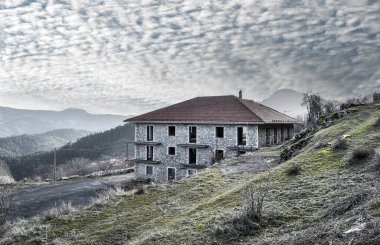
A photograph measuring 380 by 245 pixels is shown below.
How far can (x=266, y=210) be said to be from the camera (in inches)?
273

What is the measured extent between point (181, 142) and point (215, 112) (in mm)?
4771

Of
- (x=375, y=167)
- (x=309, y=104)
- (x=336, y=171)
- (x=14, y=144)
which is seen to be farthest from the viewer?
(x=14, y=144)

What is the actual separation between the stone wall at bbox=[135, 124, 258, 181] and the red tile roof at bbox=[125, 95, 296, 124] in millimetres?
803

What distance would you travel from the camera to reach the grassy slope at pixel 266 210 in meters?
5.43

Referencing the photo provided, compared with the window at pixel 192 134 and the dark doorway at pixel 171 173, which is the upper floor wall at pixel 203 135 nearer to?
the window at pixel 192 134

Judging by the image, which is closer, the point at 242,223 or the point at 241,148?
the point at 242,223

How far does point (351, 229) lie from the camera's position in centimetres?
446

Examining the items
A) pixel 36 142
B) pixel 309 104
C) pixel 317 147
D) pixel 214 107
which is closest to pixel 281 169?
pixel 317 147

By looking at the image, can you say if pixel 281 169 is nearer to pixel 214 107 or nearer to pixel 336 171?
pixel 336 171

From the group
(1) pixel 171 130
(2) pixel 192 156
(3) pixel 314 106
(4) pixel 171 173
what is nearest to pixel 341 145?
(2) pixel 192 156

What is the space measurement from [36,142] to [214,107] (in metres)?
173

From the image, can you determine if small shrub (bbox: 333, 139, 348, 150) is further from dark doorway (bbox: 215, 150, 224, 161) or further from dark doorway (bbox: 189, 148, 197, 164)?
dark doorway (bbox: 189, 148, 197, 164)

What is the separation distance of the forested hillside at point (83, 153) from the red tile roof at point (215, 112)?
51.5 m

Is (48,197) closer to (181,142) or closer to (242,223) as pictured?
(181,142)
